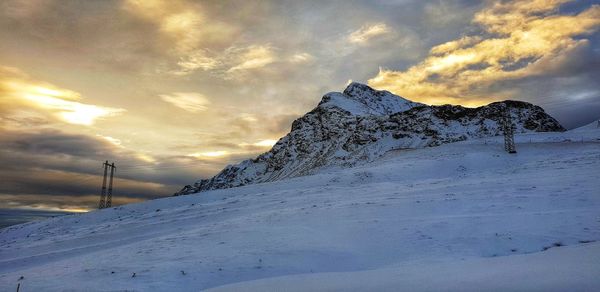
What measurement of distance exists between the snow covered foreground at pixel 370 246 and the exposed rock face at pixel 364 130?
58529 millimetres

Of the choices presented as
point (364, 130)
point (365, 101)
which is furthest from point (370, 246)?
point (365, 101)

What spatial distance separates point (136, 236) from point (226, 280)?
39.5 feet

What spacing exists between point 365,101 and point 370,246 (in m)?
144

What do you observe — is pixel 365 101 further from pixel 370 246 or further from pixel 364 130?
pixel 370 246

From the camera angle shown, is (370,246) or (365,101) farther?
(365,101)

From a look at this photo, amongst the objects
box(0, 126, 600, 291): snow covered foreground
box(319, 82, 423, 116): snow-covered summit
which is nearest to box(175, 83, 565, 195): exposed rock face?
box(319, 82, 423, 116): snow-covered summit

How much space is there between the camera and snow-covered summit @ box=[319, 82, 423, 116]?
141m

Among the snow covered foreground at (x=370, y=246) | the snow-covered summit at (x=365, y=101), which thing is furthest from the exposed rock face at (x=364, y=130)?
the snow covered foreground at (x=370, y=246)

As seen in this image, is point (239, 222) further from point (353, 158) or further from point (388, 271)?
Result: point (353, 158)

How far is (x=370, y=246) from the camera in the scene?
11797 mm

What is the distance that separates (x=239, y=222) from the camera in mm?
17984

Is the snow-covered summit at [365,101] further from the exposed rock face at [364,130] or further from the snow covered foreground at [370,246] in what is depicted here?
the snow covered foreground at [370,246]

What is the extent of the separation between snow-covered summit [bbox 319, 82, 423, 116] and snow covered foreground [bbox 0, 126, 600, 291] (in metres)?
117

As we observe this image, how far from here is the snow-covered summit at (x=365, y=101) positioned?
A: 141 metres
